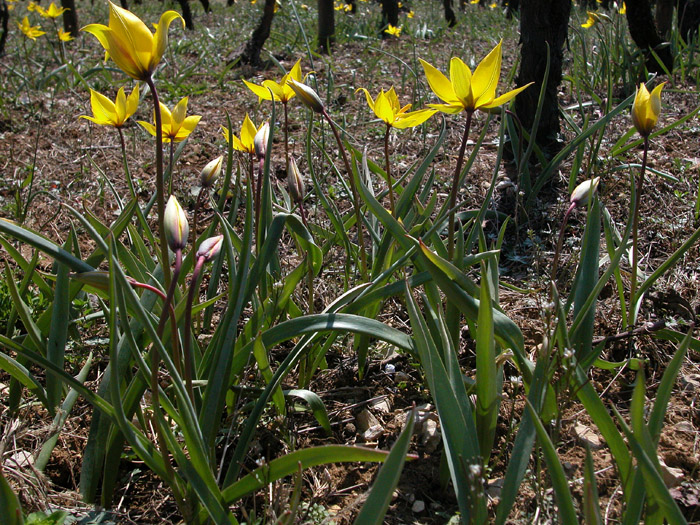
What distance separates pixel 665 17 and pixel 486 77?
170 inches

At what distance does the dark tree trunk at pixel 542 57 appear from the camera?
8.74 feet

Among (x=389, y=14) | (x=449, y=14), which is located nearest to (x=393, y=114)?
(x=389, y=14)

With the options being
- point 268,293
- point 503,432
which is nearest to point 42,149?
point 268,293

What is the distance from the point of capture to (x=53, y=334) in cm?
126

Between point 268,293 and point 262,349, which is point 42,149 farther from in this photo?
point 262,349

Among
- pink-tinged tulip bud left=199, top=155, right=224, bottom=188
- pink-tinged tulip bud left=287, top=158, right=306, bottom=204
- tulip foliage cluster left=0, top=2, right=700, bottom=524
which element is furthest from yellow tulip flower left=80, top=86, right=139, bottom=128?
pink-tinged tulip bud left=287, top=158, right=306, bottom=204

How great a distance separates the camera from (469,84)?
126 centimetres

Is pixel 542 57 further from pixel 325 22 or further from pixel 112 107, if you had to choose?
pixel 325 22

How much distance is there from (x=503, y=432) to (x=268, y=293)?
810mm

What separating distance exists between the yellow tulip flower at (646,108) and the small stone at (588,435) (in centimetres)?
77

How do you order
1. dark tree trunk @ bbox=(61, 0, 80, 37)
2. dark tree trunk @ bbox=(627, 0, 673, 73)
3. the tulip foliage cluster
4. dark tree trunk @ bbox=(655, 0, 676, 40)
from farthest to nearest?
dark tree trunk @ bbox=(61, 0, 80, 37) → dark tree trunk @ bbox=(655, 0, 676, 40) → dark tree trunk @ bbox=(627, 0, 673, 73) → the tulip foliage cluster

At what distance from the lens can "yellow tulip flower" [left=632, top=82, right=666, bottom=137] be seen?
1377mm

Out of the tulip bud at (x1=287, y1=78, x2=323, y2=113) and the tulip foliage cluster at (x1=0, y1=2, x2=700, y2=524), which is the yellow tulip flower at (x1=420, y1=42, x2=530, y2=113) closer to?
the tulip foliage cluster at (x1=0, y1=2, x2=700, y2=524)

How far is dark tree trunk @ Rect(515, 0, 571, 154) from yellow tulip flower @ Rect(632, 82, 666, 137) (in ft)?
4.56
